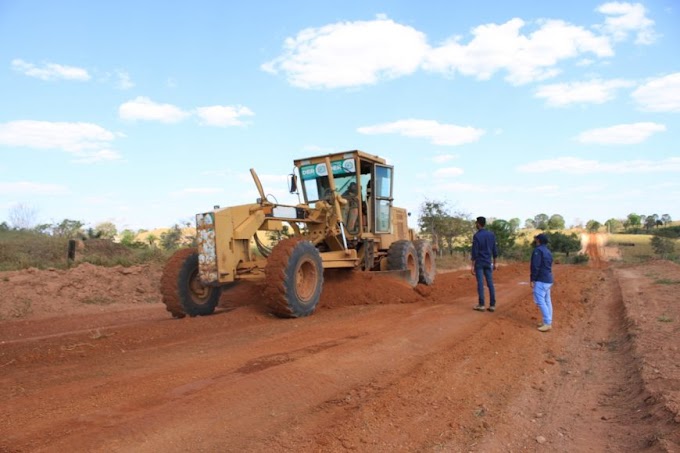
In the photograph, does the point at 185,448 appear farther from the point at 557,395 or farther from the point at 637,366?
the point at 637,366

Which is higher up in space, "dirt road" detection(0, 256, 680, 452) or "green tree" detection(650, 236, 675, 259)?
"green tree" detection(650, 236, 675, 259)

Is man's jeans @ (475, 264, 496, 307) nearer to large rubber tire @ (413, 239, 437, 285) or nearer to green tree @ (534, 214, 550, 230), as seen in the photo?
large rubber tire @ (413, 239, 437, 285)

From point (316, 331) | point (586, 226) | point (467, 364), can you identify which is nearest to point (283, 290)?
point (316, 331)

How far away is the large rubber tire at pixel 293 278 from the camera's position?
7.70 meters

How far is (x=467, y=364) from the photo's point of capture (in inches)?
217

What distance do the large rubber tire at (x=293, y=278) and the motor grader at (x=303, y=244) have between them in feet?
0.05

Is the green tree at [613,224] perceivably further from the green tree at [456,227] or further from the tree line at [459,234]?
the green tree at [456,227]

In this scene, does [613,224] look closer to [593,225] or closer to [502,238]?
[593,225]

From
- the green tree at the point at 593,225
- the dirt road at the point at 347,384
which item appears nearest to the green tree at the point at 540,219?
the green tree at the point at 593,225

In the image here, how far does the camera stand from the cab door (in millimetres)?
11797

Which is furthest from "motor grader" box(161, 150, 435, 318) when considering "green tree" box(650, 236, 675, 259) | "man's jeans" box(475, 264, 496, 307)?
"green tree" box(650, 236, 675, 259)

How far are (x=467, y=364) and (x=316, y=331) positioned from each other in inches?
87.6

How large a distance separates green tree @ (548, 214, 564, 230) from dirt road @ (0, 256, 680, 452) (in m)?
79.5

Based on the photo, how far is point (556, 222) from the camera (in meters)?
85.2
